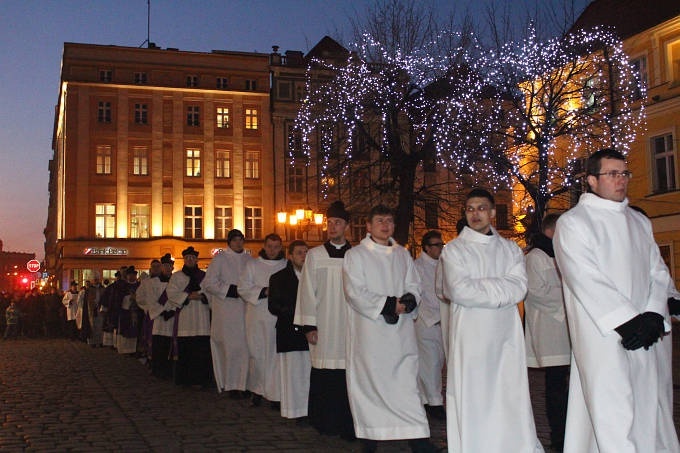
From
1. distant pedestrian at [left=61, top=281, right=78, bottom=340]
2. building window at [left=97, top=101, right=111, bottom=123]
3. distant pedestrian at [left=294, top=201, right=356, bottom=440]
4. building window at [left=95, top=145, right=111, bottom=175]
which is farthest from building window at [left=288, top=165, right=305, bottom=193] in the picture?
distant pedestrian at [left=294, top=201, right=356, bottom=440]

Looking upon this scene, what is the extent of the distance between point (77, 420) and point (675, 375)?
964cm

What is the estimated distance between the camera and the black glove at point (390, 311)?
7.26 meters

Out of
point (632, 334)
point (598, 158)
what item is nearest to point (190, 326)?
point (598, 158)

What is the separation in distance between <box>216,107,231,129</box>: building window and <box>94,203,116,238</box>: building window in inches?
327

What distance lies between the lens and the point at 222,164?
175 feet

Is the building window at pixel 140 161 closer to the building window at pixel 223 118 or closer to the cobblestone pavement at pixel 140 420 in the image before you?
the building window at pixel 223 118

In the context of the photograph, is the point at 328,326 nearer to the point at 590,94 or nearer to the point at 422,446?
the point at 422,446

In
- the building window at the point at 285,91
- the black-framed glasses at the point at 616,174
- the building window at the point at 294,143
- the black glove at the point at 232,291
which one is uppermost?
the building window at the point at 285,91

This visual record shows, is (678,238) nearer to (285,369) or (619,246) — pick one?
(285,369)

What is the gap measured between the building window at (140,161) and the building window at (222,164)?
4300mm

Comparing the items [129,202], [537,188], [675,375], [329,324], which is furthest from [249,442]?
[129,202]

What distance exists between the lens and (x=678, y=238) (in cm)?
2733

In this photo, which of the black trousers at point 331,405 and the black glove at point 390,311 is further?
the black trousers at point 331,405

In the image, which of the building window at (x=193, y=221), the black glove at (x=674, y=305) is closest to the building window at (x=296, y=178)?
the building window at (x=193, y=221)
